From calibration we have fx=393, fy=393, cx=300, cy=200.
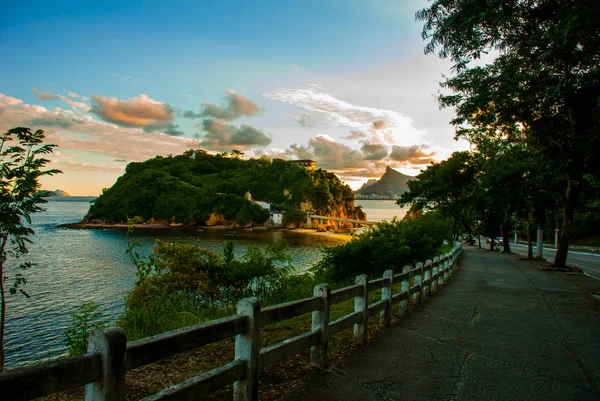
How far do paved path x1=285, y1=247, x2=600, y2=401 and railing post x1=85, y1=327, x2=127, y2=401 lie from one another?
8.30ft

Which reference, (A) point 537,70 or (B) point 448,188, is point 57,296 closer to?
(A) point 537,70

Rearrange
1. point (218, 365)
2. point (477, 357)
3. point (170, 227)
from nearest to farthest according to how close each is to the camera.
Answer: point (218, 365) → point (477, 357) → point (170, 227)

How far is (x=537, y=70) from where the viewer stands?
13.4 metres

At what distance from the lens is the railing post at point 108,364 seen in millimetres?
2568

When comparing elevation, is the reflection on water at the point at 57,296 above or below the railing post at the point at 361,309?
below

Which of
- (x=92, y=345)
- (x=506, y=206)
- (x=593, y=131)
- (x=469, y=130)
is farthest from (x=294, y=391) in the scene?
(x=469, y=130)

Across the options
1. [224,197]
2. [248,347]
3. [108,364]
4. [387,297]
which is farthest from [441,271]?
[224,197]

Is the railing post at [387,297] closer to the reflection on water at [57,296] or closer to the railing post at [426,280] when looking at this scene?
the railing post at [426,280]

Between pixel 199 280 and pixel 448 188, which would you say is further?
pixel 448 188

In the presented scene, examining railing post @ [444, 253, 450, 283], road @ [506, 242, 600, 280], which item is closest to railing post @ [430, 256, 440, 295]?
railing post @ [444, 253, 450, 283]

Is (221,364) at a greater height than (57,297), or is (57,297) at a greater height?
(221,364)

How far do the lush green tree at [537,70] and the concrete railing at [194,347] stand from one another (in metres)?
6.47

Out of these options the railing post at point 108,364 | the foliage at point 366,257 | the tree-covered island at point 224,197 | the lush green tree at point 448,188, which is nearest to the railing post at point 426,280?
the foliage at point 366,257

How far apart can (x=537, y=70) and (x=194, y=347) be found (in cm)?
1470
